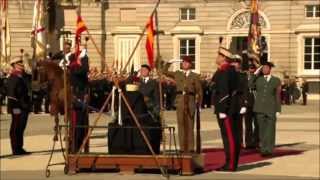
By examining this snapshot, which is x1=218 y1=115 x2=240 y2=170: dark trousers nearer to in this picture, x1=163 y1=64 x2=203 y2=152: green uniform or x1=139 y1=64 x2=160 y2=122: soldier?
x1=163 y1=64 x2=203 y2=152: green uniform

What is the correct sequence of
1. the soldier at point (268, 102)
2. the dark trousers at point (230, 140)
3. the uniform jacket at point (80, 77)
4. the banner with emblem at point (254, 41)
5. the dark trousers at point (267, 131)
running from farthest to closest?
the banner with emblem at point (254, 41) < the soldier at point (268, 102) < the dark trousers at point (267, 131) < the uniform jacket at point (80, 77) < the dark trousers at point (230, 140)

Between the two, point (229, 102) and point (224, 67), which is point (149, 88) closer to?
point (224, 67)

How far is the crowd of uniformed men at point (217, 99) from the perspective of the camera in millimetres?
14422

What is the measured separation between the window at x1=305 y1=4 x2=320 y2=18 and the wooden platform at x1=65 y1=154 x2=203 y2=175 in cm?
4719

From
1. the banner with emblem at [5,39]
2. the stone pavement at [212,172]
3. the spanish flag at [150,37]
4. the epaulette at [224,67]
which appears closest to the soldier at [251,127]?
the stone pavement at [212,172]

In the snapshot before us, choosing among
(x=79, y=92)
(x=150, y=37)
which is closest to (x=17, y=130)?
(x=79, y=92)

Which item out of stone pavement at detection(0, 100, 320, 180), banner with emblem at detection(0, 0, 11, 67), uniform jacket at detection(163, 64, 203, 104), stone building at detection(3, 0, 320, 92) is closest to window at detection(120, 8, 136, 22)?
stone building at detection(3, 0, 320, 92)

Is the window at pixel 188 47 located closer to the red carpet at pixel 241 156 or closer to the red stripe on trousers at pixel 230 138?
the red carpet at pixel 241 156

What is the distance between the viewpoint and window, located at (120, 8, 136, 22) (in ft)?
208

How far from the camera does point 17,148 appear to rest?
56.5 feet

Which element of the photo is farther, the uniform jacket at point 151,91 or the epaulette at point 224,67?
the uniform jacket at point 151,91

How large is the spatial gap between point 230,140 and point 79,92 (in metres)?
→ 2.95

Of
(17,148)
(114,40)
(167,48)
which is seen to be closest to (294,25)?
(167,48)

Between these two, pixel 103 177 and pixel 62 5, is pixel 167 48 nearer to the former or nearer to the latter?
pixel 62 5
